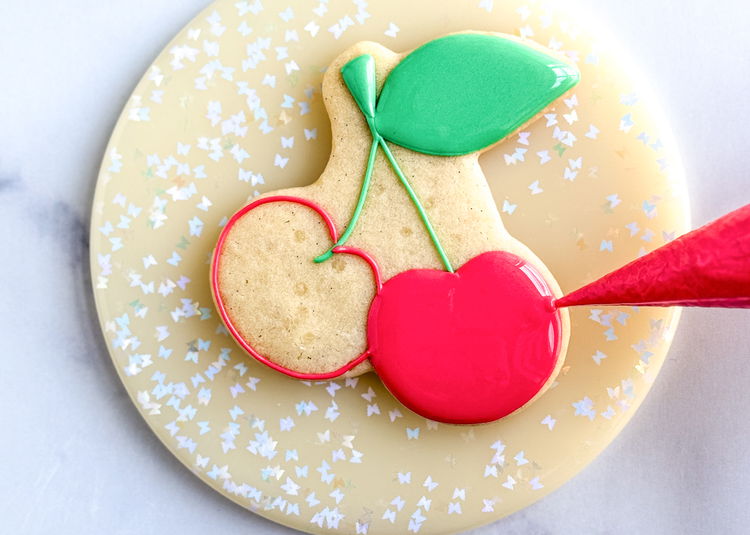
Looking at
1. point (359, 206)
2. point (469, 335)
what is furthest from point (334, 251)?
point (469, 335)

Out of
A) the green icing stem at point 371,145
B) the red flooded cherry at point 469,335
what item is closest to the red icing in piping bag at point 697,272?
the red flooded cherry at point 469,335

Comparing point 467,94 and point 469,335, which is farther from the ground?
point 467,94

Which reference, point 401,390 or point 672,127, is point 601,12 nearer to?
point 672,127

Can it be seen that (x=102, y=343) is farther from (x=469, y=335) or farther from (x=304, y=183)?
(x=469, y=335)

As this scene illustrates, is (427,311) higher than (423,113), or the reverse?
(423,113)

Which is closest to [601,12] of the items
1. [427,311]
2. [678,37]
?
[678,37]
